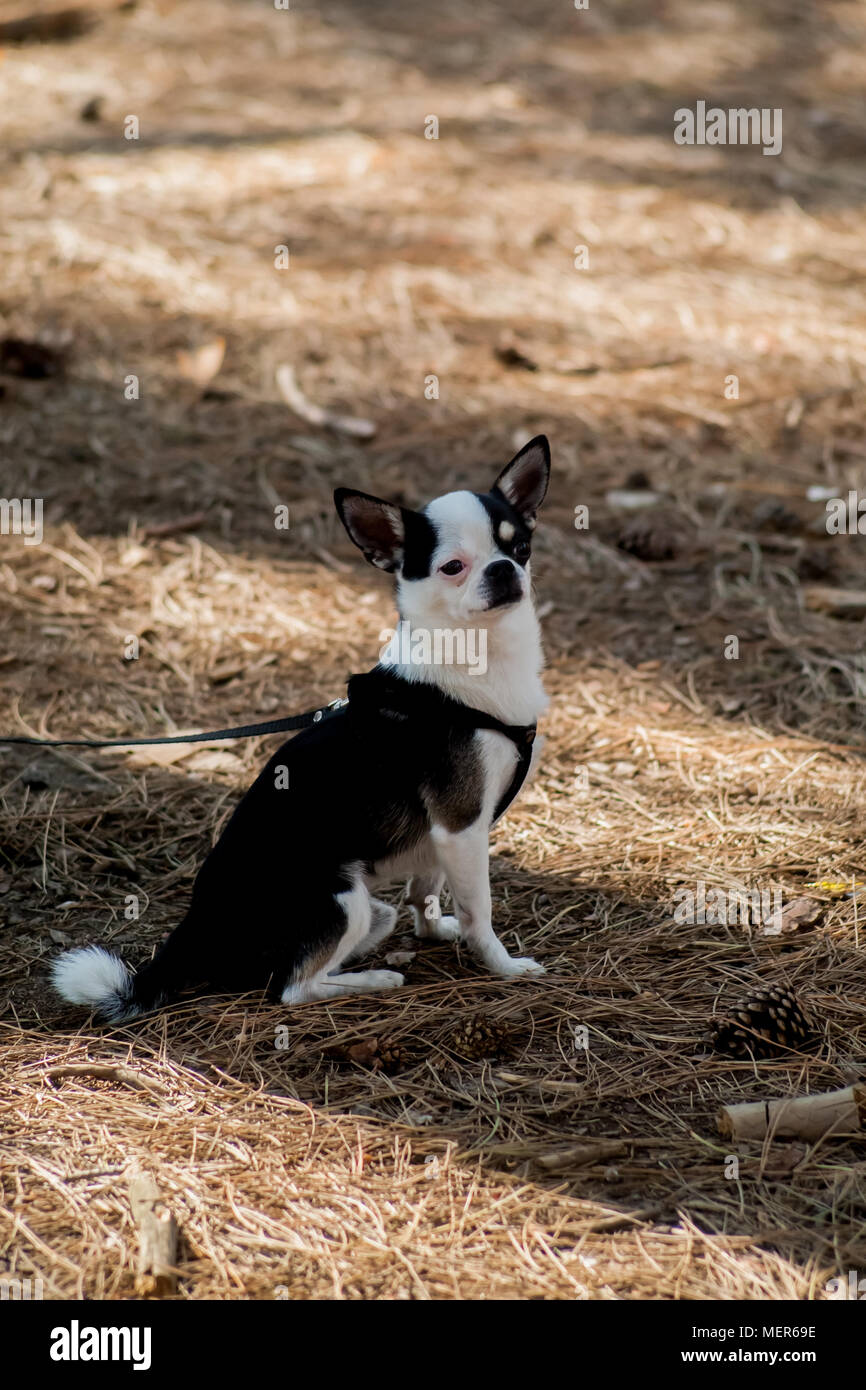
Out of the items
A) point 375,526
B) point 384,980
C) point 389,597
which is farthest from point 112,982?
point 389,597

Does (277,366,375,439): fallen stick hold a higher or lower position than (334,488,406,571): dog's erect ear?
higher

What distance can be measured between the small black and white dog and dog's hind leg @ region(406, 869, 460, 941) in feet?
1.12

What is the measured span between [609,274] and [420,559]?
6214 millimetres

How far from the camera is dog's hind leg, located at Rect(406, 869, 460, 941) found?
376 centimetres

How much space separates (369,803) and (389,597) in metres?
2.54

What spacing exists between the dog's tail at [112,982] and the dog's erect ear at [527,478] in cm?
160

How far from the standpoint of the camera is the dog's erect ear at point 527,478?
3322 millimetres

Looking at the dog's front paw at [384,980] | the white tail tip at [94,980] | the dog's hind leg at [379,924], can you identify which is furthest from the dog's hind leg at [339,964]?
the white tail tip at [94,980]

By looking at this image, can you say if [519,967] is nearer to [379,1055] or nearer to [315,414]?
[379,1055]

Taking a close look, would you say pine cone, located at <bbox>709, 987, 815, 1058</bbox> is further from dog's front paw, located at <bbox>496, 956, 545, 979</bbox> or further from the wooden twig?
the wooden twig

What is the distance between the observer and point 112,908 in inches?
154

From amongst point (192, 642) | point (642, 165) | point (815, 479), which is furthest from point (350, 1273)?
point (642, 165)

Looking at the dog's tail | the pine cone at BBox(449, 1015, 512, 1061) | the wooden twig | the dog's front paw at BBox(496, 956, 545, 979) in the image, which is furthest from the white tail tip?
the dog's front paw at BBox(496, 956, 545, 979)

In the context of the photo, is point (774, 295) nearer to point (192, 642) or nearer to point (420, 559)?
point (192, 642)
